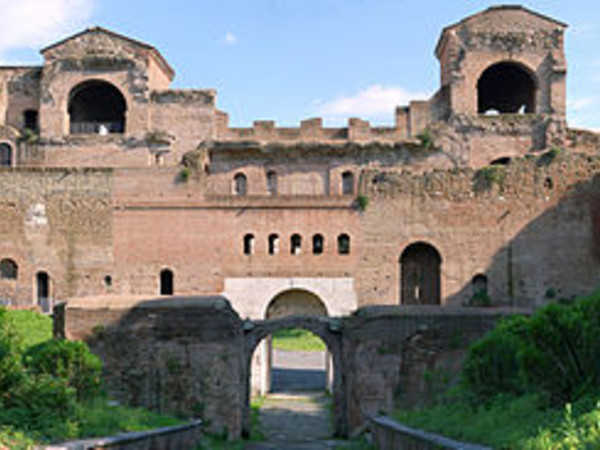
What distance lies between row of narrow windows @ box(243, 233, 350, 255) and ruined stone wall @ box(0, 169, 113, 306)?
14.6ft

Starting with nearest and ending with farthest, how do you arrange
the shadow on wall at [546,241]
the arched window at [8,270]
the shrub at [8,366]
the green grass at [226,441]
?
the shrub at [8,366] < the green grass at [226,441] < the shadow on wall at [546,241] < the arched window at [8,270]

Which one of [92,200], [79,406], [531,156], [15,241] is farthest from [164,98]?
[79,406]

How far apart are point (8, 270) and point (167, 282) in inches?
210

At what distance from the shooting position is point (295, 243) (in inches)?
929

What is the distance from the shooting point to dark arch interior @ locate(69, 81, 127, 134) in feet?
96.1

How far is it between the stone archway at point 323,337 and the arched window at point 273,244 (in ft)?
20.6

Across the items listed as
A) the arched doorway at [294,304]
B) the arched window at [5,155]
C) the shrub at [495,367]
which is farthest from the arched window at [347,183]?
the shrub at [495,367]

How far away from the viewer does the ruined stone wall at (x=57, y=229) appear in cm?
2345

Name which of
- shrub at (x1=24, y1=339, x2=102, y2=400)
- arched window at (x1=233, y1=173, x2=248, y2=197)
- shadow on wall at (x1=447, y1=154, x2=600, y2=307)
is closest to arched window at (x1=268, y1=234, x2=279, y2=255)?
arched window at (x1=233, y1=173, x2=248, y2=197)

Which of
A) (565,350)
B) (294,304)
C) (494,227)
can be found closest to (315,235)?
(294,304)

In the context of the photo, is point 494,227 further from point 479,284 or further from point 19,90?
point 19,90

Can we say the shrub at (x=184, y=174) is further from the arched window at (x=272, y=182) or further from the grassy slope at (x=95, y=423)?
the grassy slope at (x=95, y=423)

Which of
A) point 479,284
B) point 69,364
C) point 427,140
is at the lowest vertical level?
point 69,364

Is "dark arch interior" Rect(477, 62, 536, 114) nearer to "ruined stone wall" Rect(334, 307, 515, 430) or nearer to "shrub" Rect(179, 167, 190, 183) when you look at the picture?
"shrub" Rect(179, 167, 190, 183)
